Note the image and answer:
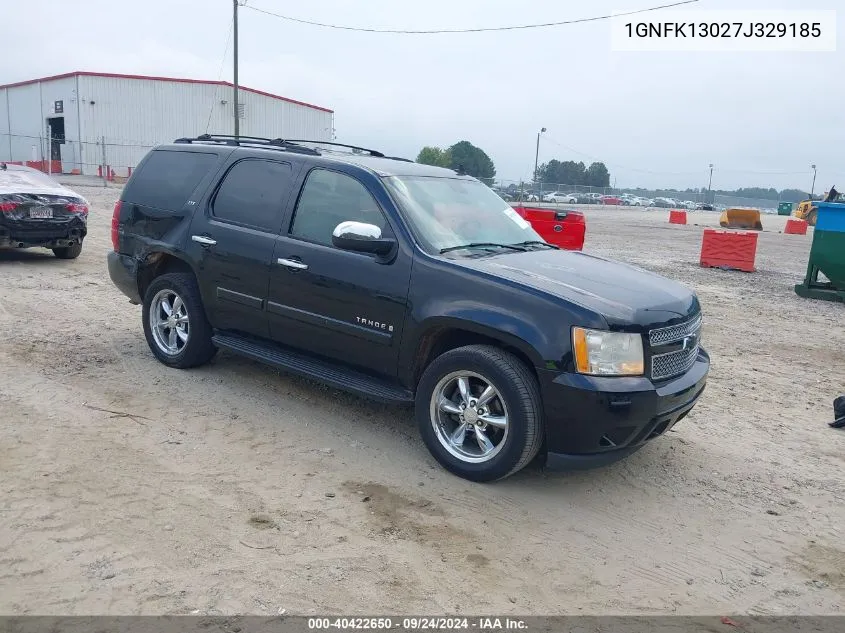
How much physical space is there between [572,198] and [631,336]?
198ft

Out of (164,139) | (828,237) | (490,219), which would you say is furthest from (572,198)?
(490,219)

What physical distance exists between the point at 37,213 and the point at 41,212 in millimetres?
58

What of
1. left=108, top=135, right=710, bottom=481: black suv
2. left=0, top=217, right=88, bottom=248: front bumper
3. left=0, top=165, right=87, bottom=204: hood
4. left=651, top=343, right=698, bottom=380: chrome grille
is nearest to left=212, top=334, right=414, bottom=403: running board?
left=108, top=135, right=710, bottom=481: black suv

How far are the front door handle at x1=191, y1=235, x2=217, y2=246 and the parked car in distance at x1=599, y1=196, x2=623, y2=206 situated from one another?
6657 centimetres

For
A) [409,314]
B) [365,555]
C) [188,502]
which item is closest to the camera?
[365,555]

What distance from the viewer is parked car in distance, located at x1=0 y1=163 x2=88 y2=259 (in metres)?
10.0

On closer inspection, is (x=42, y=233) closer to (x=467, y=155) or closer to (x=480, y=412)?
(x=480, y=412)

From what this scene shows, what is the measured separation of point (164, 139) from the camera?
45.0 meters

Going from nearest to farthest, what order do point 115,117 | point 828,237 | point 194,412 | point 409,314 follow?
point 409,314
point 194,412
point 828,237
point 115,117

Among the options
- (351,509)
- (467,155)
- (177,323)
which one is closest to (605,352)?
(351,509)

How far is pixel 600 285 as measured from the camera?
167 inches

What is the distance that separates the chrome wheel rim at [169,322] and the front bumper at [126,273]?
1.12ft

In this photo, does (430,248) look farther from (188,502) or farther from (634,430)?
(188,502)

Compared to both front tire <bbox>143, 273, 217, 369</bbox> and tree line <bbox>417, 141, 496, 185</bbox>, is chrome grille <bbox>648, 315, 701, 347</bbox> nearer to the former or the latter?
front tire <bbox>143, 273, 217, 369</bbox>
